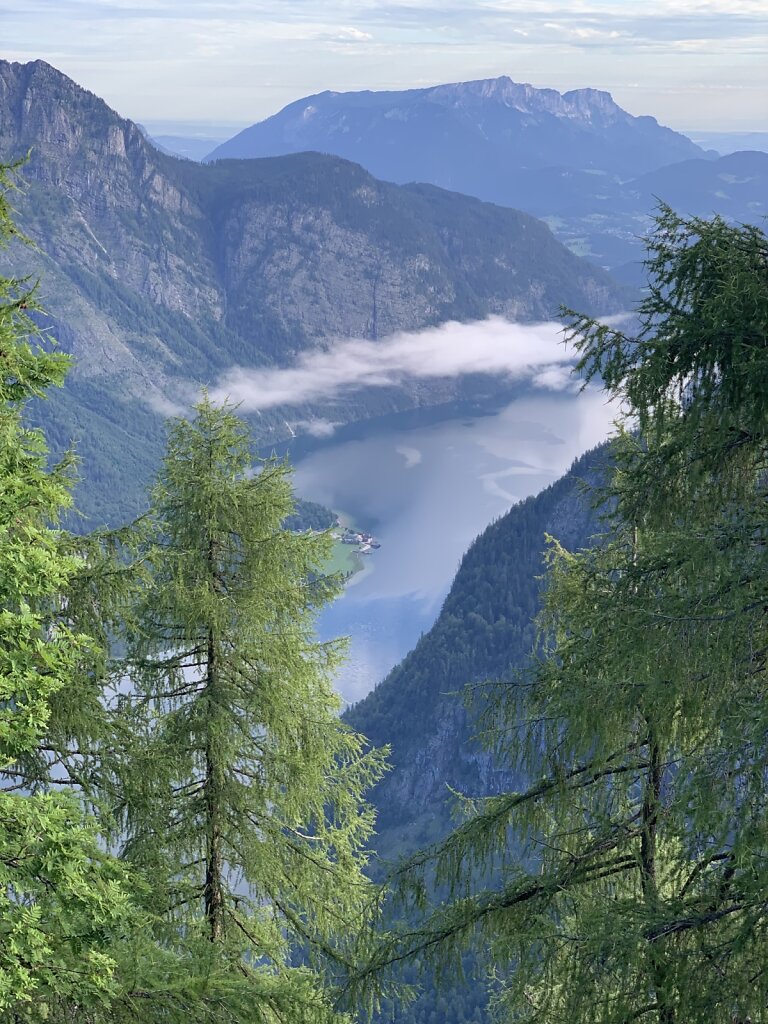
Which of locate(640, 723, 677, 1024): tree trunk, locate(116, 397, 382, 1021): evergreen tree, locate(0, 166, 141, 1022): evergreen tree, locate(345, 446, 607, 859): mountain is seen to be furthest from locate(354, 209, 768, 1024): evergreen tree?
locate(345, 446, 607, 859): mountain

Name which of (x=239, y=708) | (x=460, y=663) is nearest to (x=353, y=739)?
(x=239, y=708)

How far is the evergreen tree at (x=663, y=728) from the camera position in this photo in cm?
497

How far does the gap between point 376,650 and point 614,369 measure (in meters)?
164

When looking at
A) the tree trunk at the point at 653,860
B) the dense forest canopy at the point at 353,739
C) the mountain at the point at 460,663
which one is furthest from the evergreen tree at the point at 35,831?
the mountain at the point at 460,663

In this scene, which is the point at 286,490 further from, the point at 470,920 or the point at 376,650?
the point at 376,650

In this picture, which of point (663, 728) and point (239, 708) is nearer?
point (663, 728)

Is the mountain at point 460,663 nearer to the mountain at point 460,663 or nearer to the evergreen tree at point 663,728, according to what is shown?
the mountain at point 460,663

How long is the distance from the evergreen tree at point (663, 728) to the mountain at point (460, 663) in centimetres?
13548

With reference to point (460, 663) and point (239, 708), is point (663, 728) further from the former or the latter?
point (460, 663)

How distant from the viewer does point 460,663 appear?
14850 centimetres

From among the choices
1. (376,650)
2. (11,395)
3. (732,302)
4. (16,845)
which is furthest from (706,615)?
(376,650)

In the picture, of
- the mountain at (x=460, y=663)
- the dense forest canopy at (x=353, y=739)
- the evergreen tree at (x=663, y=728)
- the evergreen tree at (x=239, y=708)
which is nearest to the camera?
the evergreen tree at (x=663, y=728)

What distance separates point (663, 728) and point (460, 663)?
144m

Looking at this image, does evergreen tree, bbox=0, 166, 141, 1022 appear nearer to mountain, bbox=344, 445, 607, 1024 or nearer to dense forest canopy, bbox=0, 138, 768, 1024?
dense forest canopy, bbox=0, 138, 768, 1024
